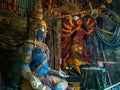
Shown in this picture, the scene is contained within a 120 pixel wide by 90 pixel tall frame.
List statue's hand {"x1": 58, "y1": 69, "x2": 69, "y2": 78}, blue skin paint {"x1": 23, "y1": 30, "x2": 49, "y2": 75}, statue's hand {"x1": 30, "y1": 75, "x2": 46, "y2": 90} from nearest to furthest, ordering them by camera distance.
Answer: statue's hand {"x1": 30, "y1": 75, "x2": 46, "y2": 90} → blue skin paint {"x1": 23, "y1": 30, "x2": 49, "y2": 75} → statue's hand {"x1": 58, "y1": 69, "x2": 69, "y2": 78}

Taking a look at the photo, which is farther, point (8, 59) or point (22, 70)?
point (8, 59)

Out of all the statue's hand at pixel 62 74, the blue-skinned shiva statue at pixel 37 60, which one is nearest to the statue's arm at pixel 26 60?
the blue-skinned shiva statue at pixel 37 60

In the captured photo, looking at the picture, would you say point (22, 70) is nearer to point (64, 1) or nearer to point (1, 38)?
point (1, 38)

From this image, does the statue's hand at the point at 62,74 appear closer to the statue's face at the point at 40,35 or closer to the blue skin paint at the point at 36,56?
the blue skin paint at the point at 36,56

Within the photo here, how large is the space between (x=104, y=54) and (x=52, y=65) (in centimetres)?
68

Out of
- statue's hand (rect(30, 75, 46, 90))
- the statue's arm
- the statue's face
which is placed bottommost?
statue's hand (rect(30, 75, 46, 90))

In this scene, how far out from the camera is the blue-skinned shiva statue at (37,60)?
9.84ft

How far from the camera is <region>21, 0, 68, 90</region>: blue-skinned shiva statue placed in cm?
300

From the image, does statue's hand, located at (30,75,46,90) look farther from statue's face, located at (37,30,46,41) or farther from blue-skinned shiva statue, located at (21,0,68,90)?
statue's face, located at (37,30,46,41)

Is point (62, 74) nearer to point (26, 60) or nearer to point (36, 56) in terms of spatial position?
point (36, 56)

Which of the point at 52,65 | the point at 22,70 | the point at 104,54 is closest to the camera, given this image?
the point at 22,70

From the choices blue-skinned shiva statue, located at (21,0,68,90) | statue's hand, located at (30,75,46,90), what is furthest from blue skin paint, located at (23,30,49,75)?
statue's hand, located at (30,75,46,90)

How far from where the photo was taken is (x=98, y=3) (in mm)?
3836

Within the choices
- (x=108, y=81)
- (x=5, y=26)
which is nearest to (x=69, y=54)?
(x=108, y=81)
